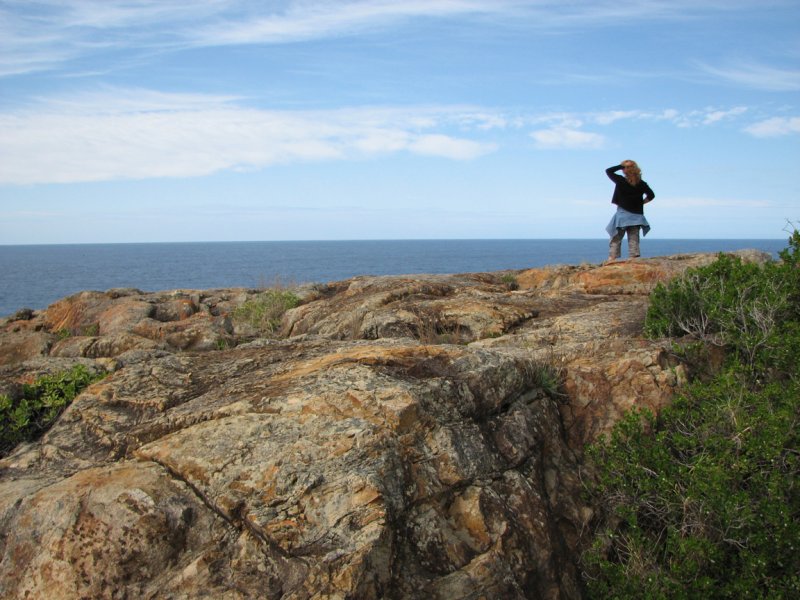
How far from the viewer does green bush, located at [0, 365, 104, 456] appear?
22.5 feet

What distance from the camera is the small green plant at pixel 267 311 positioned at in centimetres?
1360

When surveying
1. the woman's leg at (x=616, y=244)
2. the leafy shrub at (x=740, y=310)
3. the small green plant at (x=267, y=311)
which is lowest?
the small green plant at (x=267, y=311)

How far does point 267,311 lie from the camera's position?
14.1m

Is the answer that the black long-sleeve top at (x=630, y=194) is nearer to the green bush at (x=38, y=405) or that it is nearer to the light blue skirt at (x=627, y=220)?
the light blue skirt at (x=627, y=220)

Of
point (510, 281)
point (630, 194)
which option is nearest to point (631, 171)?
point (630, 194)

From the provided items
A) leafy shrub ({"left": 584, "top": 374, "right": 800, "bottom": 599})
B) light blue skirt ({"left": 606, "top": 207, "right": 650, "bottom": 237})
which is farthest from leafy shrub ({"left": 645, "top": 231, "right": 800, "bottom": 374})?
light blue skirt ({"left": 606, "top": 207, "right": 650, "bottom": 237})

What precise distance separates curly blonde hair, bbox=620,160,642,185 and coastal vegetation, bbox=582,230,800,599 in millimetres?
7075

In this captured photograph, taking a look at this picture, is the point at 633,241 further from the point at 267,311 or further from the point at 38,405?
the point at 38,405

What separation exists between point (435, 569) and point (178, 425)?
8.97 feet

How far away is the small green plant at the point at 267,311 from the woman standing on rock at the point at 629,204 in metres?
7.74

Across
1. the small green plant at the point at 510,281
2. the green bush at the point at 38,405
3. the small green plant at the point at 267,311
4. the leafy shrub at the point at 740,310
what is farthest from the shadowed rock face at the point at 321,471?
the small green plant at the point at 510,281

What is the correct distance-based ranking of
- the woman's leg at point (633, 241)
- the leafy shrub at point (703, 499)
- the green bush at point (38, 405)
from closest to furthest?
the leafy shrub at point (703, 499) → the green bush at point (38, 405) → the woman's leg at point (633, 241)

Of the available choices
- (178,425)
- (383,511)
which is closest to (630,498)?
(383,511)

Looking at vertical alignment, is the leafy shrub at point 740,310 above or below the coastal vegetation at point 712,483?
above
